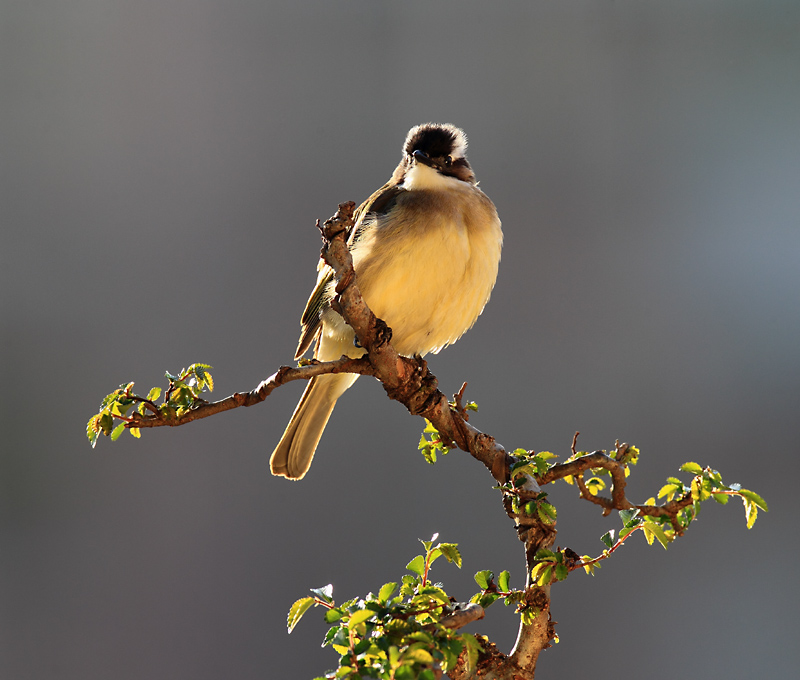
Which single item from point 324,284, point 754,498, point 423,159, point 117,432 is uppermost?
point 423,159

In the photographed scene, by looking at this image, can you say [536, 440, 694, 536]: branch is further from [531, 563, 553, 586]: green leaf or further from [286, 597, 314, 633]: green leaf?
[286, 597, 314, 633]: green leaf

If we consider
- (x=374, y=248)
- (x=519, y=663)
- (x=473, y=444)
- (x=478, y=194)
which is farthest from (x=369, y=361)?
(x=478, y=194)

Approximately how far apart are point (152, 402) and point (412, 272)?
54cm

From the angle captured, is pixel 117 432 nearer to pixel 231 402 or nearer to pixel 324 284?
pixel 231 402

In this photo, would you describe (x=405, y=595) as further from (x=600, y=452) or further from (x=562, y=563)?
(x=600, y=452)

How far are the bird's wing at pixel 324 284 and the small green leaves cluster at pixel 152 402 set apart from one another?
38cm

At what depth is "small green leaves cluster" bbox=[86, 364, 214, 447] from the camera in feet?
3.00

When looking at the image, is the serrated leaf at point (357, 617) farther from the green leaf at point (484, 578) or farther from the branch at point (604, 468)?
the branch at point (604, 468)

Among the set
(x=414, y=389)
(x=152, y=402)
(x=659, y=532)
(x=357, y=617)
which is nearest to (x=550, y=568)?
(x=659, y=532)

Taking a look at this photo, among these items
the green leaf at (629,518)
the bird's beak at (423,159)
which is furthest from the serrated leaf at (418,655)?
the bird's beak at (423,159)

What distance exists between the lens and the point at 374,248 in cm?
133

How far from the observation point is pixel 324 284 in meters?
1.36

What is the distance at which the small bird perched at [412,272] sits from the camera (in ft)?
4.31

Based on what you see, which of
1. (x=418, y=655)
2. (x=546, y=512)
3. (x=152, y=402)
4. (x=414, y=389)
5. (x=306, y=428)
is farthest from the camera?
(x=306, y=428)
